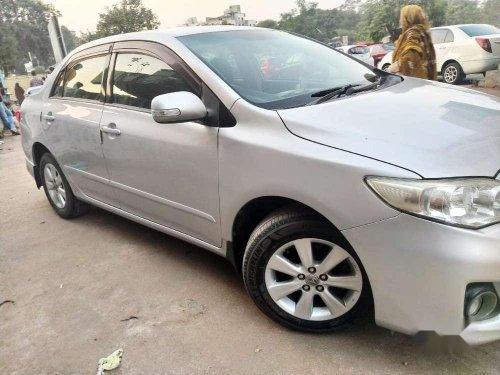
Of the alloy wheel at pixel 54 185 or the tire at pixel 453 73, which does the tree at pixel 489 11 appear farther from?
the alloy wheel at pixel 54 185

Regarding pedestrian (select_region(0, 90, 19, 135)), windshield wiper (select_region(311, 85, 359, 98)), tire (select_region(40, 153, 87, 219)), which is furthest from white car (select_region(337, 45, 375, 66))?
pedestrian (select_region(0, 90, 19, 135))

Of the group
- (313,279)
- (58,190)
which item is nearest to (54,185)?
(58,190)

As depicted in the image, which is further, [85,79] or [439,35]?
[439,35]

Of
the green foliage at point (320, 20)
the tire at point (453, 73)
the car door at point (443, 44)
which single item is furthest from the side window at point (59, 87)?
the green foliage at point (320, 20)

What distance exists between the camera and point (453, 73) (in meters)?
10.7

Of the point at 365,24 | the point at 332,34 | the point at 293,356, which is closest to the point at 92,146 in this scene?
the point at 293,356

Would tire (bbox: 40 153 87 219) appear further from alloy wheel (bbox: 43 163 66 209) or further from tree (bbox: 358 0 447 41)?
tree (bbox: 358 0 447 41)

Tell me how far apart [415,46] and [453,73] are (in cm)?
802

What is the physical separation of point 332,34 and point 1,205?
5760 centimetres

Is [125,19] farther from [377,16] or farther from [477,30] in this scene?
[477,30]

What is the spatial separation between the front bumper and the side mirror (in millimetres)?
999

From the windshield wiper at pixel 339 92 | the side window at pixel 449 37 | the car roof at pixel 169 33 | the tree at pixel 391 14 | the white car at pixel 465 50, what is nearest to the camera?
the windshield wiper at pixel 339 92

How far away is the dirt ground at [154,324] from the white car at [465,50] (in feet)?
29.2

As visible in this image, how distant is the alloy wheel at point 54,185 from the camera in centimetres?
407
